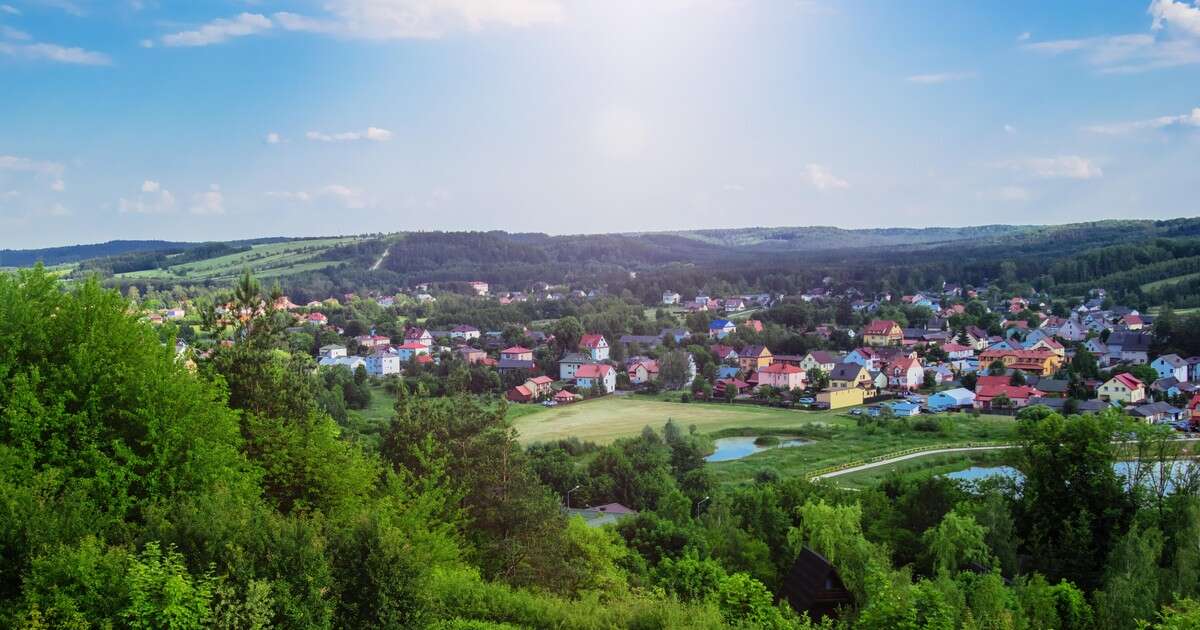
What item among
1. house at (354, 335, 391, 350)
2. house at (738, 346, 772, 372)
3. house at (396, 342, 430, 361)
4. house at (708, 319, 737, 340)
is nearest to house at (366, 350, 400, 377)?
house at (396, 342, 430, 361)

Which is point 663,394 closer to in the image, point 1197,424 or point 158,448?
point 1197,424

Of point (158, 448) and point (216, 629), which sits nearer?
point (216, 629)

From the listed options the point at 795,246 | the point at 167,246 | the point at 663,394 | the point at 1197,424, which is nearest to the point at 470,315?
the point at 663,394

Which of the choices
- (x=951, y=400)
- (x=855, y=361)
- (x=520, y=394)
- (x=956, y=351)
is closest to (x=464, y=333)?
(x=520, y=394)

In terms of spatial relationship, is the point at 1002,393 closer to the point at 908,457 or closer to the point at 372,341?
the point at 908,457

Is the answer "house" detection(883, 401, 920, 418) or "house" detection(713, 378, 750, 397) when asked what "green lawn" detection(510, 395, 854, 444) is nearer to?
"house" detection(713, 378, 750, 397)

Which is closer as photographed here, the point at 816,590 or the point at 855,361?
the point at 816,590

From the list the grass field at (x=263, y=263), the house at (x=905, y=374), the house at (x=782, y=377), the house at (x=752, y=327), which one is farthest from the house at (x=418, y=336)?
the grass field at (x=263, y=263)
